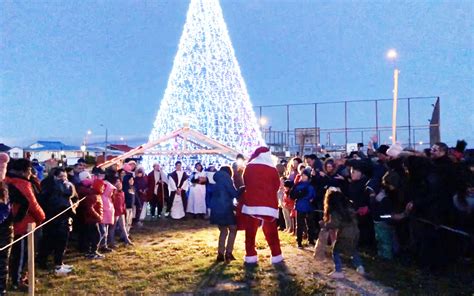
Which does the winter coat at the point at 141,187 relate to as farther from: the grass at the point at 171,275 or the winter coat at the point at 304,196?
the winter coat at the point at 304,196

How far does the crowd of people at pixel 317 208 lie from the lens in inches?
273

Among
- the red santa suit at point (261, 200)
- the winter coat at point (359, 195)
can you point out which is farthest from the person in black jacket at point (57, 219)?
the winter coat at point (359, 195)

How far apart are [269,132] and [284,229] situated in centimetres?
1606

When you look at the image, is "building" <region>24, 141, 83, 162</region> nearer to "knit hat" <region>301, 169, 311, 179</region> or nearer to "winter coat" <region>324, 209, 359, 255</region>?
"knit hat" <region>301, 169, 311, 179</region>

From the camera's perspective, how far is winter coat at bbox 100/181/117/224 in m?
9.23

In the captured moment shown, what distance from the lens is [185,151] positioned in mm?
16703

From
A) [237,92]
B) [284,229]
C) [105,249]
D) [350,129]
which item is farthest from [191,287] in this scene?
[350,129]

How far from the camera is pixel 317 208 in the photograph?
31.6 feet

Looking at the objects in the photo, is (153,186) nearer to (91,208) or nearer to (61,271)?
(91,208)

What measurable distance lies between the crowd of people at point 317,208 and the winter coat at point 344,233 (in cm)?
1

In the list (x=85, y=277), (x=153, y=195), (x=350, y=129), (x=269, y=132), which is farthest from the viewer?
(x=269, y=132)

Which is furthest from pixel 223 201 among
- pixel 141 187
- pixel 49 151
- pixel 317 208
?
pixel 49 151

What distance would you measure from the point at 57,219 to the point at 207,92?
32.2 feet

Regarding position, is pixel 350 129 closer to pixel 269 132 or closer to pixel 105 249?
pixel 269 132
